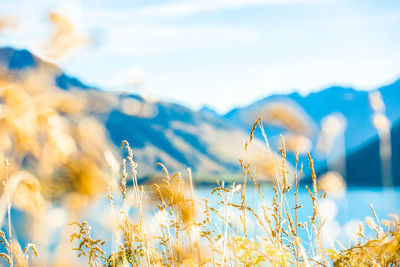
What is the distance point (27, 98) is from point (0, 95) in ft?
0.22

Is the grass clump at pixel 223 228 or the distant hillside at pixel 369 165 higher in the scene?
the distant hillside at pixel 369 165

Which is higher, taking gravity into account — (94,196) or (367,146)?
(367,146)

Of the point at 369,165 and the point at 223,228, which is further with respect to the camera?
the point at 369,165

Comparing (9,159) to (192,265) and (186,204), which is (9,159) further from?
(192,265)

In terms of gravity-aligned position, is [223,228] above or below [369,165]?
below

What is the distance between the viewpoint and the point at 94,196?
985 millimetres

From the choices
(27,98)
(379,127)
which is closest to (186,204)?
(27,98)

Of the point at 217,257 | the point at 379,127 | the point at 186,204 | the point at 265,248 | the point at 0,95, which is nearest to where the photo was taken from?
the point at 0,95

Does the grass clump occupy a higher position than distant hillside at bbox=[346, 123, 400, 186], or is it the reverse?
distant hillside at bbox=[346, 123, 400, 186]

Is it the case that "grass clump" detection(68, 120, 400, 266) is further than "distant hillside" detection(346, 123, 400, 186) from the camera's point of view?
No

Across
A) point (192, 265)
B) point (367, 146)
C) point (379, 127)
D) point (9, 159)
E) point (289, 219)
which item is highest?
point (367, 146)

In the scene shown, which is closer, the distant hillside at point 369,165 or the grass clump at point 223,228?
the grass clump at point 223,228

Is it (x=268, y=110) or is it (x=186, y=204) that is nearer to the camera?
(x=268, y=110)

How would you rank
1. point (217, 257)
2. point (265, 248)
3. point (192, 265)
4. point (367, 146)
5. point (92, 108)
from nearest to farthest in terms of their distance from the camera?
point (92, 108) < point (265, 248) < point (192, 265) < point (217, 257) < point (367, 146)
